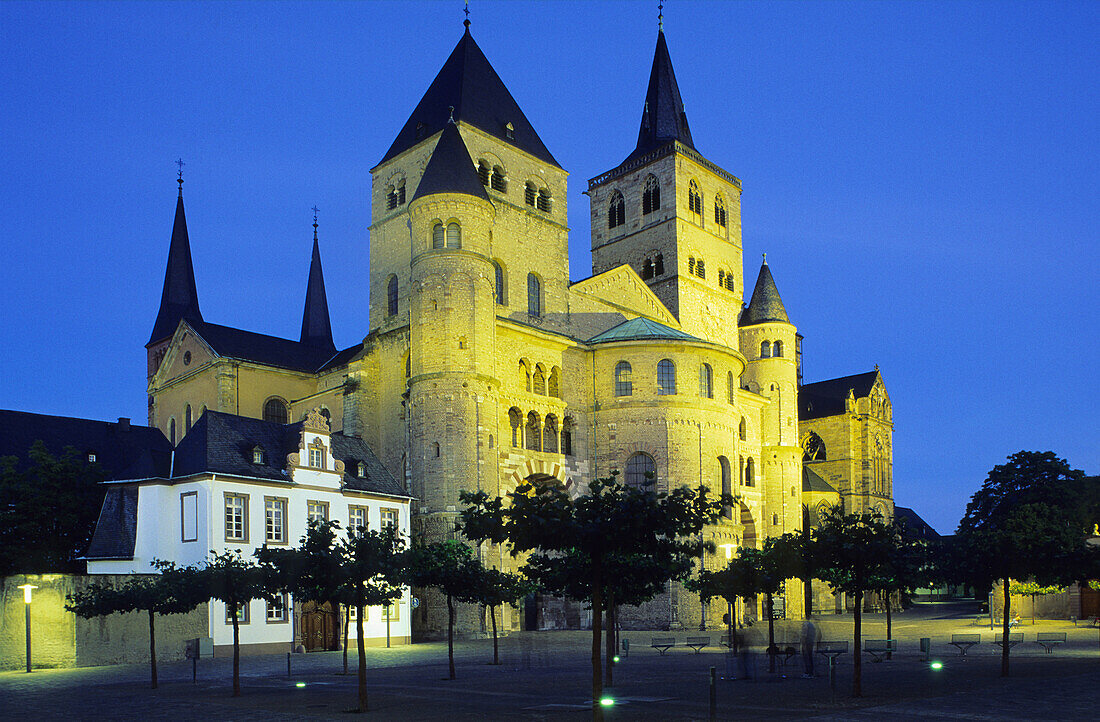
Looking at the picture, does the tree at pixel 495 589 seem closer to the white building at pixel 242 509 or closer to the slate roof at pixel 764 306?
the white building at pixel 242 509

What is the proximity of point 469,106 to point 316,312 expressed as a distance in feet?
111

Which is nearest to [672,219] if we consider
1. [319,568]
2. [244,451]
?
[244,451]

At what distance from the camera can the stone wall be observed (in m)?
35.6

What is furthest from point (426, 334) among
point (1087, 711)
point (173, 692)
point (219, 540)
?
point (1087, 711)

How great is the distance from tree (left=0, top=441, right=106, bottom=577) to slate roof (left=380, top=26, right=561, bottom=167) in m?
25.5

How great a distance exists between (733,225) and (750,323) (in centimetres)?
761

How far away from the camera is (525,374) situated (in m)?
54.7

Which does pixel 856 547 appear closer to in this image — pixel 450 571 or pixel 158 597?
pixel 450 571

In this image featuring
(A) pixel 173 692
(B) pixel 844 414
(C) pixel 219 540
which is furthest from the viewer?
(B) pixel 844 414

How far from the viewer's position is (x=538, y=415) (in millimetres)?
54688

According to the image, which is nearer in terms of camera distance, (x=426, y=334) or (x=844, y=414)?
(x=426, y=334)

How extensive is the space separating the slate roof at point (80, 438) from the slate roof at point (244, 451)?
26.6 ft

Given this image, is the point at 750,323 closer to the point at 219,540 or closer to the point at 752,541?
the point at 752,541

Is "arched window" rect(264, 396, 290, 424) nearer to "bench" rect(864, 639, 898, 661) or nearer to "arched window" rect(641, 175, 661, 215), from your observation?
"arched window" rect(641, 175, 661, 215)
